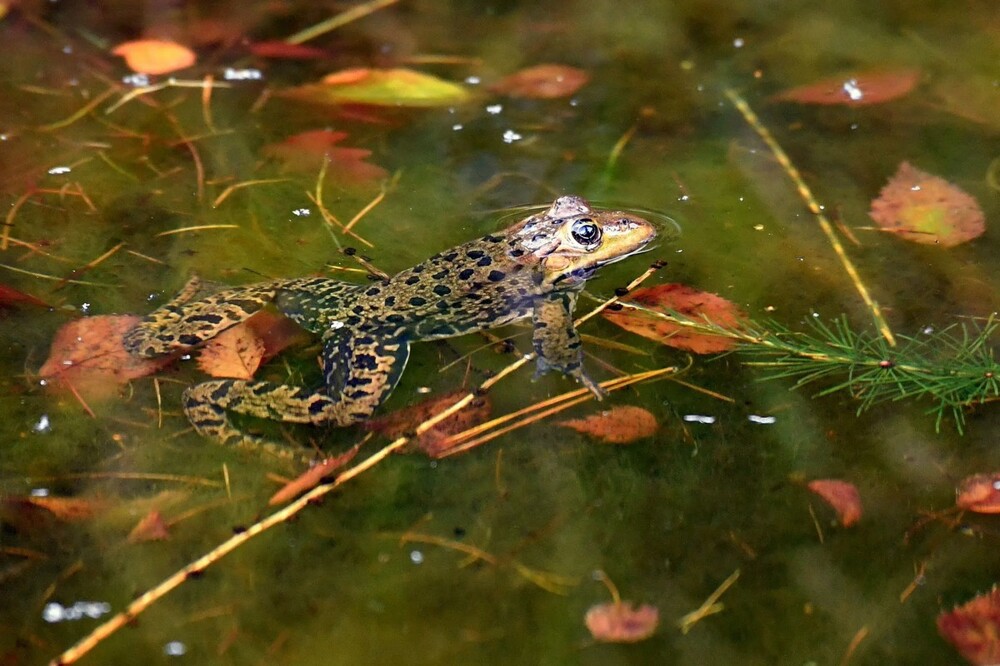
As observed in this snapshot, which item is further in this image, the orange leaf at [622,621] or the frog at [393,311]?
the frog at [393,311]

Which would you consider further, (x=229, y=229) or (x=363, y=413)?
(x=229, y=229)

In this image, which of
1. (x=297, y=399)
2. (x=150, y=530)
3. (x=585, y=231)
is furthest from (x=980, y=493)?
(x=150, y=530)

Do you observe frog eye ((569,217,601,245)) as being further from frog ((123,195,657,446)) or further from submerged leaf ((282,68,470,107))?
submerged leaf ((282,68,470,107))

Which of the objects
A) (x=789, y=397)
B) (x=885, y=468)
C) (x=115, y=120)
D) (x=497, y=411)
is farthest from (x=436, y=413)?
(x=115, y=120)

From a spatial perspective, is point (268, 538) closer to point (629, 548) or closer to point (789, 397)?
point (629, 548)

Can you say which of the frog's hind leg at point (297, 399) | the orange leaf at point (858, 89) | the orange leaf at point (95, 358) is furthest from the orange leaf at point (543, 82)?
the orange leaf at point (95, 358)

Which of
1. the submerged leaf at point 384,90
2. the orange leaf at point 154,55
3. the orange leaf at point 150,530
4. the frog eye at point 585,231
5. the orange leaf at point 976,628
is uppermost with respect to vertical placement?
the orange leaf at point 154,55

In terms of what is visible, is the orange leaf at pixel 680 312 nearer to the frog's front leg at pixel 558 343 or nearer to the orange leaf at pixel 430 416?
the frog's front leg at pixel 558 343
